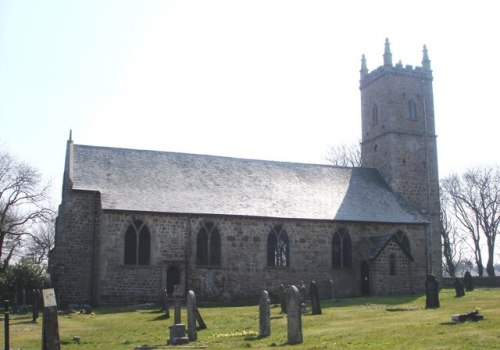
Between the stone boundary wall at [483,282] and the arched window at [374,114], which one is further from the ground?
the arched window at [374,114]

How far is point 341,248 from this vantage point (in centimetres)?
3644

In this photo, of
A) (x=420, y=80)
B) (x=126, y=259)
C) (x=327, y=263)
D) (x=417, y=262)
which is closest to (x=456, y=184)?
(x=420, y=80)

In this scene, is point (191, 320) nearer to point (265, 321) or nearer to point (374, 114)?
point (265, 321)

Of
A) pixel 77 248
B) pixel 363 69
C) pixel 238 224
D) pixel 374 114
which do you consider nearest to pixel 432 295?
pixel 238 224

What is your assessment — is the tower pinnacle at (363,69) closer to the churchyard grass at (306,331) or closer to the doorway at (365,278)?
the doorway at (365,278)

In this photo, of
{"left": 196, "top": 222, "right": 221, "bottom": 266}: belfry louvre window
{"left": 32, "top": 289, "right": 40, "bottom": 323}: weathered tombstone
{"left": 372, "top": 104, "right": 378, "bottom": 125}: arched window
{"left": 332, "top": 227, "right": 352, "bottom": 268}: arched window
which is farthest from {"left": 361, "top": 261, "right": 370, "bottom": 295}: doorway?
{"left": 32, "top": 289, "right": 40, "bottom": 323}: weathered tombstone

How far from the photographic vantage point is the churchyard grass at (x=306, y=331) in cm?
1362

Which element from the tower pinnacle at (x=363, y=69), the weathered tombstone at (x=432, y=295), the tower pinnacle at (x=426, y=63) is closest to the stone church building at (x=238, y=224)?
the tower pinnacle at (x=363, y=69)

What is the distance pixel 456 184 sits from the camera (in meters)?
64.5

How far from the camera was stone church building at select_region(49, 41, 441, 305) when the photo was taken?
31.9 m

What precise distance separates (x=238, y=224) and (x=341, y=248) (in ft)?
21.9

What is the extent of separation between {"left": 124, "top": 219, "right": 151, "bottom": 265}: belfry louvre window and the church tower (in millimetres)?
18289

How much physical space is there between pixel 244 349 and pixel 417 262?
26105mm

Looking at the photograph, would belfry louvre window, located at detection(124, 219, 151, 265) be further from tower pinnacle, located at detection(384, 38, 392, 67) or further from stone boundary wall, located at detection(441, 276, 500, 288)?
stone boundary wall, located at detection(441, 276, 500, 288)
